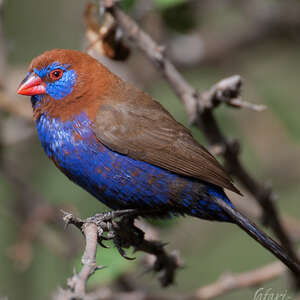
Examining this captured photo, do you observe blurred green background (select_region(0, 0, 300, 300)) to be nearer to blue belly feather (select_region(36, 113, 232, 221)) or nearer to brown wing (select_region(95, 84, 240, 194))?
blue belly feather (select_region(36, 113, 232, 221))

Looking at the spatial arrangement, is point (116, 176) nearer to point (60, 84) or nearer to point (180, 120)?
point (60, 84)

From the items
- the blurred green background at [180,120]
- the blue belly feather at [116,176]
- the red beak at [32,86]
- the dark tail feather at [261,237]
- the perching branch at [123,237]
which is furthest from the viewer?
the blurred green background at [180,120]

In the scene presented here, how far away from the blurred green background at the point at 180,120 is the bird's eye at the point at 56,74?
1.99 feet

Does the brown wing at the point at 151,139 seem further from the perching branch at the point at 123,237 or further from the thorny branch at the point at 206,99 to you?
the perching branch at the point at 123,237

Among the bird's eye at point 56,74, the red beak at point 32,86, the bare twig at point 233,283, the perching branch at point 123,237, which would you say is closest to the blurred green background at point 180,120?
the bare twig at point 233,283

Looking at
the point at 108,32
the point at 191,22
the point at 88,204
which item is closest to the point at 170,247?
the point at 88,204

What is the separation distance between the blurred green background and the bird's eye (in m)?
0.61

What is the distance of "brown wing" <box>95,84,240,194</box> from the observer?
358cm

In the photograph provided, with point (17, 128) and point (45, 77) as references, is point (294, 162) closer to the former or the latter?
point (17, 128)

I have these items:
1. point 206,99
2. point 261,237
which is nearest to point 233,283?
point 261,237

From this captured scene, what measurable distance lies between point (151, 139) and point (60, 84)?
658mm

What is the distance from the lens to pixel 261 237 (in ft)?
11.4

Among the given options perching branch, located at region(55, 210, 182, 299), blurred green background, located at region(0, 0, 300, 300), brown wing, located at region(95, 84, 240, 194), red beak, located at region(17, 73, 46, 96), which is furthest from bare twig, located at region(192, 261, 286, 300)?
red beak, located at region(17, 73, 46, 96)

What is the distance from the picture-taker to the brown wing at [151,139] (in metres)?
3.58
